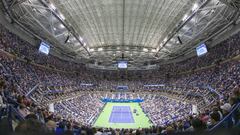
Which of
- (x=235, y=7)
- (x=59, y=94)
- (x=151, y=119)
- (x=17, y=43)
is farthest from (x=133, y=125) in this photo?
(x=17, y=43)

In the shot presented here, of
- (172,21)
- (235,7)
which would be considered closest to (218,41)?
(172,21)

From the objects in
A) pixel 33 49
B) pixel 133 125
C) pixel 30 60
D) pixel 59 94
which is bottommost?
pixel 133 125

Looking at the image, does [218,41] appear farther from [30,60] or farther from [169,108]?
[30,60]

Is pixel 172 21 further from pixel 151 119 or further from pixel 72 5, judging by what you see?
pixel 151 119

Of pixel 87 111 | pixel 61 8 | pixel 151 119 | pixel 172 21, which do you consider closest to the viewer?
pixel 151 119

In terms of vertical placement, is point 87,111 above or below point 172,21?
below

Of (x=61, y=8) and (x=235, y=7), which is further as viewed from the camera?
(x=61, y=8)

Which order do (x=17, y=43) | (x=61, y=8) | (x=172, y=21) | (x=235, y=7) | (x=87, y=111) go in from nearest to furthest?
(x=235, y=7) → (x=87, y=111) → (x=17, y=43) → (x=61, y=8) → (x=172, y=21)

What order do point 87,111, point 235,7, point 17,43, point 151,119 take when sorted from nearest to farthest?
point 235,7 < point 151,119 < point 87,111 < point 17,43

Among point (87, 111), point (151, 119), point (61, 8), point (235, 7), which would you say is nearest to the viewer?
point (235, 7)
